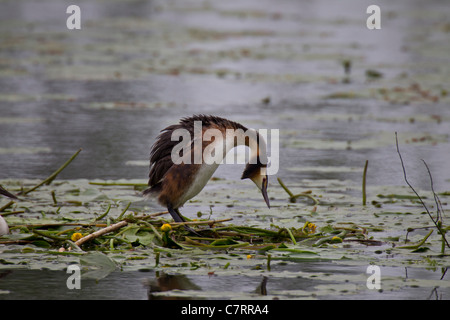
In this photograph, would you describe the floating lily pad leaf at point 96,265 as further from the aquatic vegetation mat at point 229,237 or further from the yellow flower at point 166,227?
the yellow flower at point 166,227

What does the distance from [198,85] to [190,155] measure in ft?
32.0

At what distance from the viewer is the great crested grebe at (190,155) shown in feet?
22.2

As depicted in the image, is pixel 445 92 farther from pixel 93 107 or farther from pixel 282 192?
pixel 282 192

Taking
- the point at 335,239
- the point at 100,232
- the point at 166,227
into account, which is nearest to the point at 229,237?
the point at 166,227

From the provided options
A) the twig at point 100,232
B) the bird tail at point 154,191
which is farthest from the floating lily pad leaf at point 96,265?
the bird tail at point 154,191

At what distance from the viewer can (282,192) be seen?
8594 millimetres

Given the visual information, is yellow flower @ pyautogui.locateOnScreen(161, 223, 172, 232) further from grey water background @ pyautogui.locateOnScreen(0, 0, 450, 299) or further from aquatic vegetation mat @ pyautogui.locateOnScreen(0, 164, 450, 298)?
grey water background @ pyautogui.locateOnScreen(0, 0, 450, 299)

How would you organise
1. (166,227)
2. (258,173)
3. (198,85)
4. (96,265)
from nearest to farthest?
(96,265), (166,227), (258,173), (198,85)

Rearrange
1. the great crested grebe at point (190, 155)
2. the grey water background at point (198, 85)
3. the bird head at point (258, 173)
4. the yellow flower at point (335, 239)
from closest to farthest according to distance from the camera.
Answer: the yellow flower at point (335, 239) → the great crested grebe at point (190, 155) → the bird head at point (258, 173) → the grey water background at point (198, 85)

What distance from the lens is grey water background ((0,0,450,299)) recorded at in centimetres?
969

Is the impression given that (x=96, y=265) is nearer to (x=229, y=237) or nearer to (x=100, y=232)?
(x=100, y=232)

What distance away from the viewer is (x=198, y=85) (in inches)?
647

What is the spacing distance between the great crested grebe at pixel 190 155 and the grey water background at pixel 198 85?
1.11 m

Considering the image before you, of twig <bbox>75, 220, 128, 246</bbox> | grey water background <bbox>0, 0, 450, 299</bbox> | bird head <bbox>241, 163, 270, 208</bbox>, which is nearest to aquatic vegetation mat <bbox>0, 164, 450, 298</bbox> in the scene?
twig <bbox>75, 220, 128, 246</bbox>
